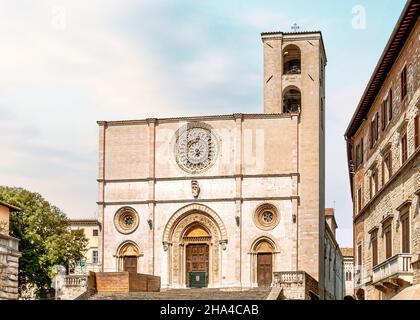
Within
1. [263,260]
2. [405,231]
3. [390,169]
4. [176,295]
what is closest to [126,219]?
[263,260]

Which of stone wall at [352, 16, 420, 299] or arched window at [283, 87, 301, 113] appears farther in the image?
arched window at [283, 87, 301, 113]

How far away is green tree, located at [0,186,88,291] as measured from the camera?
4103 centimetres

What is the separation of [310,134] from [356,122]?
8994mm

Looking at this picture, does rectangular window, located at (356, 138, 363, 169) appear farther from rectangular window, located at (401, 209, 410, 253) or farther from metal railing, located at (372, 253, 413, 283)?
rectangular window, located at (401, 209, 410, 253)

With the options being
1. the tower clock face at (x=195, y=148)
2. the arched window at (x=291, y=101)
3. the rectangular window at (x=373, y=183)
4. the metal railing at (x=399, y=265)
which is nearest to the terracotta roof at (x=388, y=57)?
the rectangular window at (x=373, y=183)

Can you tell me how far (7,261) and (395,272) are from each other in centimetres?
1660

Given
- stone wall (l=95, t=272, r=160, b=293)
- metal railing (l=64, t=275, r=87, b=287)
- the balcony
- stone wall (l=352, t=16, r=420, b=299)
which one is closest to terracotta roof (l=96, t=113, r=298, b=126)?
stone wall (l=352, t=16, r=420, b=299)

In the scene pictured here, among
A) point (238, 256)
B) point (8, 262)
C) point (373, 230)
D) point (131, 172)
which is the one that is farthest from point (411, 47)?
point (131, 172)

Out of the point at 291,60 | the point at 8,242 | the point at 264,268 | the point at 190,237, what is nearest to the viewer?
the point at 8,242

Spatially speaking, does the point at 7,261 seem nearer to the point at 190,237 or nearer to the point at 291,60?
the point at 190,237

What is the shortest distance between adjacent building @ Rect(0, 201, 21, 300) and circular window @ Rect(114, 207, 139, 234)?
1197 centimetres

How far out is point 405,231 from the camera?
25.2 metres

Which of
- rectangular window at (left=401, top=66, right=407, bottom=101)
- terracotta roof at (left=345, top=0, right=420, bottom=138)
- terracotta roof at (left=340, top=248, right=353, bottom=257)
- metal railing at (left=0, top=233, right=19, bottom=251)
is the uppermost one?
terracotta roof at (left=340, top=248, right=353, bottom=257)

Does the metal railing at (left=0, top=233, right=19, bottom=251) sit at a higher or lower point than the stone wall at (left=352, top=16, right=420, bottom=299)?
lower
